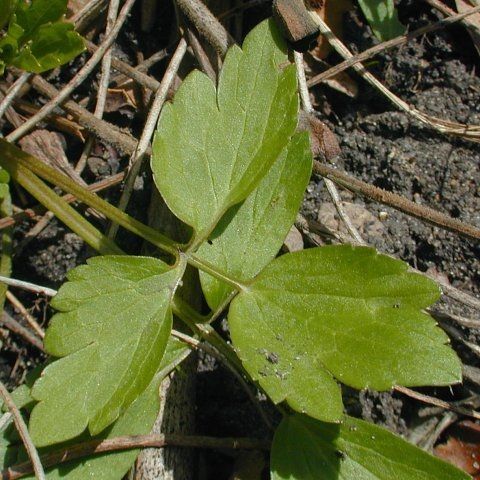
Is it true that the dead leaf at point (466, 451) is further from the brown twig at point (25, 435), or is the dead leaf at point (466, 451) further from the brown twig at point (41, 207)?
the brown twig at point (41, 207)

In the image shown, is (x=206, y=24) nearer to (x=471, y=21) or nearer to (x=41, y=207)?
(x=41, y=207)

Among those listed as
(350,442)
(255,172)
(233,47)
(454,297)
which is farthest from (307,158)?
(350,442)

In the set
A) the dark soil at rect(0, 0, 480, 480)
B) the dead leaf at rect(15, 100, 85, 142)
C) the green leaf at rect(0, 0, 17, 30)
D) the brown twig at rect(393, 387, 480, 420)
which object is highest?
the green leaf at rect(0, 0, 17, 30)

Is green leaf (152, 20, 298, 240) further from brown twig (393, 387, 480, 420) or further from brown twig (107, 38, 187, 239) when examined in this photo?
brown twig (393, 387, 480, 420)

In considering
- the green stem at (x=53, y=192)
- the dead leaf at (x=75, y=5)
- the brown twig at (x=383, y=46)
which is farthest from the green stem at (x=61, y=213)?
the brown twig at (x=383, y=46)

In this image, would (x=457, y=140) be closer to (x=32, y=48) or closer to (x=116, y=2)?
(x=116, y=2)

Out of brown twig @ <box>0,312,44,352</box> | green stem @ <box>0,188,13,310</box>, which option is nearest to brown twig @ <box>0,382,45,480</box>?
brown twig @ <box>0,312,44,352</box>
